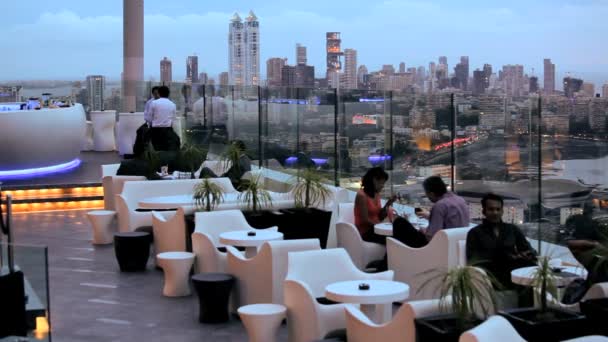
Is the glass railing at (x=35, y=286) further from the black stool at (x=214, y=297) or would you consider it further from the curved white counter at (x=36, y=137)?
the curved white counter at (x=36, y=137)

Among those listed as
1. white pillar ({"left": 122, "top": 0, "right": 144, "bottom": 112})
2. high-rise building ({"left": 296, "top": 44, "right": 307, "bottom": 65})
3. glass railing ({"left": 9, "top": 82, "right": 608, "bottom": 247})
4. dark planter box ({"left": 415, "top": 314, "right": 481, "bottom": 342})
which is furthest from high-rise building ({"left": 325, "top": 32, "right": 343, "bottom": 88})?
dark planter box ({"left": 415, "top": 314, "right": 481, "bottom": 342})

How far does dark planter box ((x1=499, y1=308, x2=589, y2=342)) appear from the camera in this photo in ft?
18.0

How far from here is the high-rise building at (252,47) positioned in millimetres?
28000

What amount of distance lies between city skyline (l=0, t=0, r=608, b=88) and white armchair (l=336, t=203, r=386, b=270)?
9329mm

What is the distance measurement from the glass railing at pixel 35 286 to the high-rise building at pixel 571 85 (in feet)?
18.6

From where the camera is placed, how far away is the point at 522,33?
42062 millimetres

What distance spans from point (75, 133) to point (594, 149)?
12.2 meters

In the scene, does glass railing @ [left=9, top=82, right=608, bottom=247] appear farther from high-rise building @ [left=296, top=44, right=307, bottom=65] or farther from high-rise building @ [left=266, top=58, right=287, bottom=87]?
high-rise building @ [left=296, top=44, right=307, bottom=65]

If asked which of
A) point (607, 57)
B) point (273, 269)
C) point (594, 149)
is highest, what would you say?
point (607, 57)

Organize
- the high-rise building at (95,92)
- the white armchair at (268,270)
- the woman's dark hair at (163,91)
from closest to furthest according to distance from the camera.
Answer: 1. the white armchair at (268,270)
2. the woman's dark hair at (163,91)
3. the high-rise building at (95,92)

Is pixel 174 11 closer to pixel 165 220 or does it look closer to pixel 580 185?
pixel 165 220

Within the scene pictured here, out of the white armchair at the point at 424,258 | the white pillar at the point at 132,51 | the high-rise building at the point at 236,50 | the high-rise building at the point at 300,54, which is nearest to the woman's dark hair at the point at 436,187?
the white armchair at the point at 424,258

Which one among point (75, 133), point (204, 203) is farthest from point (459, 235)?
point (75, 133)

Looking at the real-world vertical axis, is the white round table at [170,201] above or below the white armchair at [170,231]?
above
